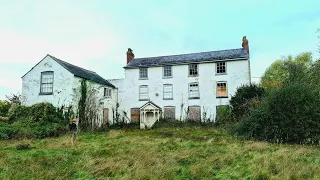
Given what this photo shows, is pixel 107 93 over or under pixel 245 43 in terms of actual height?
under

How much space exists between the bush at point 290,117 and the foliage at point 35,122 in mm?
13443

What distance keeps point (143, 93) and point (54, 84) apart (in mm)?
10163

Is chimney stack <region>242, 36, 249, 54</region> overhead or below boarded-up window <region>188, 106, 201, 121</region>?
overhead

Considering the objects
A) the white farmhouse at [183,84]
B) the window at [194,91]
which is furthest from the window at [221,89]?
the window at [194,91]

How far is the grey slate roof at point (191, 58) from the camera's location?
92.8 ft

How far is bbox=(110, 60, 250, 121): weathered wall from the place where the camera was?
27812mm

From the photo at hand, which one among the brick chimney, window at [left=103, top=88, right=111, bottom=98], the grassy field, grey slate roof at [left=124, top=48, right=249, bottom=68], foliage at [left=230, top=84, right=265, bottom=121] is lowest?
the grassy field

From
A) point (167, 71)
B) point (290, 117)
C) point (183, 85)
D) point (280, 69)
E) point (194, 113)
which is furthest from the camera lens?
point (280, 69)

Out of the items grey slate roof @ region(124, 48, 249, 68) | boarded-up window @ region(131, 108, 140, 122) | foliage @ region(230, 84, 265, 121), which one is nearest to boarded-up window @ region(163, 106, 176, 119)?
boarded-up window @ region(131, 108, 140, 122)

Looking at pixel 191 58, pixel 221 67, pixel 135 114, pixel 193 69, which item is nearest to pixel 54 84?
pixel 135 114

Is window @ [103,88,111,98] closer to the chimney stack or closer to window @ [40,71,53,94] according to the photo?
window @ [40,71,53,94]

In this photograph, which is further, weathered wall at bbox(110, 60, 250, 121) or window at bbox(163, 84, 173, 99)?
window at bbox(163, 84, 173, 99)

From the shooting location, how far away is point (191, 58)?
1188 inches

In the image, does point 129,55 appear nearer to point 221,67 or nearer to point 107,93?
point 107,93
